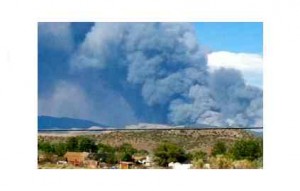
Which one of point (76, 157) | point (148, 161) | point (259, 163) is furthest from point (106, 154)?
point (259, 163)

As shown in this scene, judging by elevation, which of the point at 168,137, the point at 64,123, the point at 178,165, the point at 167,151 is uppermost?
the point at 64,123

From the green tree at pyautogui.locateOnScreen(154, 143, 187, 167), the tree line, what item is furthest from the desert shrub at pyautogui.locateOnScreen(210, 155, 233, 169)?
the green tree at pyautogui.locateOnScreen(154, 143, 187, 167)

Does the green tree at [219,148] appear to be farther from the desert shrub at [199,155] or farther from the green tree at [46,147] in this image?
the green tree at [46,147]

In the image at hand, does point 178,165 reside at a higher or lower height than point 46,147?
lower

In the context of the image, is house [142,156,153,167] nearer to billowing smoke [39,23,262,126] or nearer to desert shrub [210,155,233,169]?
billowing smoke [39,23,262,126]

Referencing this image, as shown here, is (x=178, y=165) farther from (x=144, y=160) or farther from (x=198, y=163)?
(x=144, y=160)

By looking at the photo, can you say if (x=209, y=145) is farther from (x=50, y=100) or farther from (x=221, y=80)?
(x=50, y=100)
